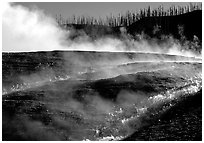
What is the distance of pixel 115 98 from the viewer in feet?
44.7

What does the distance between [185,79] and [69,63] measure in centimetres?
492

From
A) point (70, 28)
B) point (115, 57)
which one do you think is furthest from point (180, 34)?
point (115, 57)

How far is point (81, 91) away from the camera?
1366cm

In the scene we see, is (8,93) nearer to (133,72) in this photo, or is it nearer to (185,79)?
(133,72)

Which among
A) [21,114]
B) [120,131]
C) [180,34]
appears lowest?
[180,34]

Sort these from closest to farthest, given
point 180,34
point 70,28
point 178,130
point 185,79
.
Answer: point 178,130, point 185,79, point 180,34, point 70,28

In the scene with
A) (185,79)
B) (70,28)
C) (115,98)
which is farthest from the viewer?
(70,28)

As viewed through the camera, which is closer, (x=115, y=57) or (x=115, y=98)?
(x=115, y=98)

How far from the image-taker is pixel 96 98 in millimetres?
13445

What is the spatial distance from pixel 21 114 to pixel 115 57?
7274 millimetres

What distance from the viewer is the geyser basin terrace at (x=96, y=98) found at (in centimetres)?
1169

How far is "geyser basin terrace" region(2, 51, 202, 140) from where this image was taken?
38.3ft

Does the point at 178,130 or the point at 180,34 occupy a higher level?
the point at 178,130

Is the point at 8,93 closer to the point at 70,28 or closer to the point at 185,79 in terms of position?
the point at 185,79
